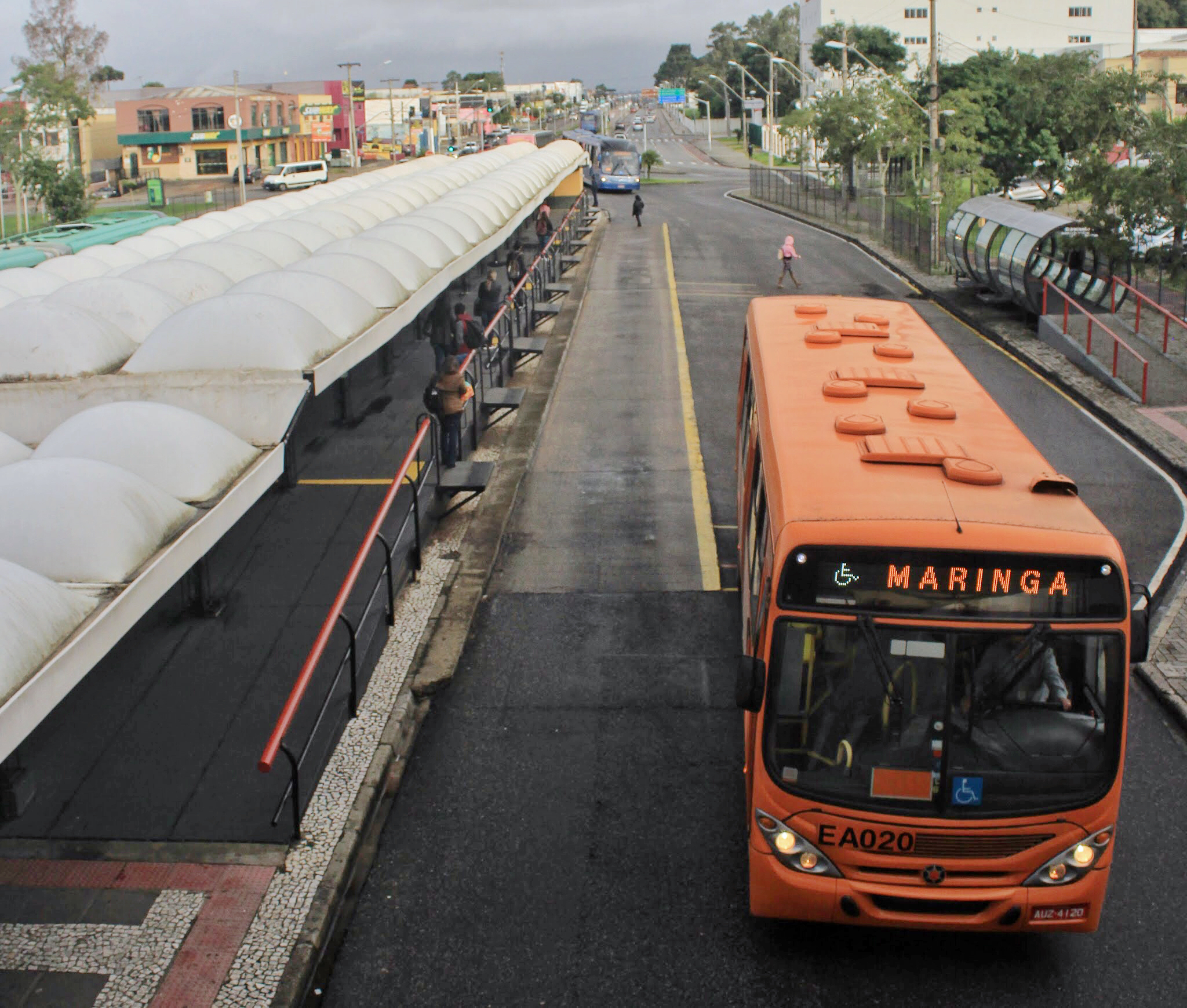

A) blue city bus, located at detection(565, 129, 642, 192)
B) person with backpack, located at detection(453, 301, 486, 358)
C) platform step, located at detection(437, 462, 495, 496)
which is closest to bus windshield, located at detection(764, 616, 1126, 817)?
platform step, located at detection(437, 462, 495, 496)

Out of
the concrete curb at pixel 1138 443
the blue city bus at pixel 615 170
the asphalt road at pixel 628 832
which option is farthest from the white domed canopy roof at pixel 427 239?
the blue city bus at pixel 615 170

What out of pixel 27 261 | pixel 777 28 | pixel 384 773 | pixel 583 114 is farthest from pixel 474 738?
pixel 777 28

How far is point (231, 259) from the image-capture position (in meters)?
18.1

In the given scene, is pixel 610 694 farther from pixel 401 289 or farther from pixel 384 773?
pixel 401 289

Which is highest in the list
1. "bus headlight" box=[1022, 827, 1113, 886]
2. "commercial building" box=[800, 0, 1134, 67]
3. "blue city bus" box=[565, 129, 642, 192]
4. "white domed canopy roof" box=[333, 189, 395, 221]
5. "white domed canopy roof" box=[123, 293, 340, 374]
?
"commercial building" box=[800, 0, 1134, 67]

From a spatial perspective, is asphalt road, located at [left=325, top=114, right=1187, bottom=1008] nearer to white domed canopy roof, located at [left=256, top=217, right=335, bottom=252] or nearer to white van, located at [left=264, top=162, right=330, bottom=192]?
white domed canopy roof, located at [left=256, top=217, right=335, bottom=252]

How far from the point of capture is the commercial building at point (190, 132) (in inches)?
3652

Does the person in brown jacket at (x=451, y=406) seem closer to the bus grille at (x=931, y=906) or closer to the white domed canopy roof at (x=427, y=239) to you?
the white domed canopy roof at (x=427, y=239)

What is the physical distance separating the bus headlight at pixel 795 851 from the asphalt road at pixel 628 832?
0.69 m

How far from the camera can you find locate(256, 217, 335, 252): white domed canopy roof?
2083cm

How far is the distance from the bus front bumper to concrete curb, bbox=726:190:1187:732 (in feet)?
11.7

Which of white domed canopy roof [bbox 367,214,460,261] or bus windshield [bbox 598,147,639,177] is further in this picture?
bus windshield [bbox 598,147,639,177]

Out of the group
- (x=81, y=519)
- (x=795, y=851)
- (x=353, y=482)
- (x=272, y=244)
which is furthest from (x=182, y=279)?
(x=795, y=851)

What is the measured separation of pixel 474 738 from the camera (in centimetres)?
909
